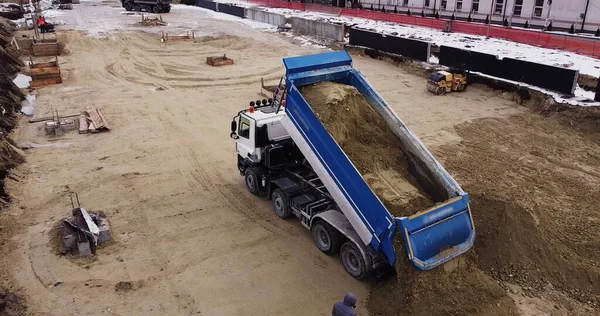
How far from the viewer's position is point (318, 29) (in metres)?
35.3

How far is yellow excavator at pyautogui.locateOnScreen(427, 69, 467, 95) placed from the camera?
2094cm

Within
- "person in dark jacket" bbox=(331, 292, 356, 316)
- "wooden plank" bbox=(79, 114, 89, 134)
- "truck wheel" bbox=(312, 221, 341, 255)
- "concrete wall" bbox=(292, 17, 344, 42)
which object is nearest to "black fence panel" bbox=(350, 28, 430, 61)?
"concrete wall" bbox=(292, 17, 344, 42)

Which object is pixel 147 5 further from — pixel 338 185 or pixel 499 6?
pixel 338 185

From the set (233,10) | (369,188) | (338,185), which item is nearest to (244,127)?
(338,185)

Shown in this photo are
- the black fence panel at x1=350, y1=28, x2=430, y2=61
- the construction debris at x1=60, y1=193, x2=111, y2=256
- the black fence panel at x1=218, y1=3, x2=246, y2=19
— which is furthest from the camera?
the black fence panel at x1=218, y1=3, x2=246, y2=19

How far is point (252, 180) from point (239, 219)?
126cm

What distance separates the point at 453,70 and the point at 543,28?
12416 millimetres

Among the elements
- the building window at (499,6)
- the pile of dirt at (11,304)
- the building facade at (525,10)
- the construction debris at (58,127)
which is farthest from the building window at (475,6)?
the pile of dirt at (11,304)

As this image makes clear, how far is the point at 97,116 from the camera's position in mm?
17859

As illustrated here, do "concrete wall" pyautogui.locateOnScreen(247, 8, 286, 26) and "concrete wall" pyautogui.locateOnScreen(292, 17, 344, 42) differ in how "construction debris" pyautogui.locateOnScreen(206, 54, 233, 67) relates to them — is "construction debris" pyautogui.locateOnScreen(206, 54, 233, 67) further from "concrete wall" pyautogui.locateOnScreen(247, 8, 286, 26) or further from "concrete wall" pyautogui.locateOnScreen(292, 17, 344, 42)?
"concrete wall" pyautogui.locateOnScreen(247, 8, 286, 26)

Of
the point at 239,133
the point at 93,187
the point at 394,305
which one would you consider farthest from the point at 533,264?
the point at 93,187

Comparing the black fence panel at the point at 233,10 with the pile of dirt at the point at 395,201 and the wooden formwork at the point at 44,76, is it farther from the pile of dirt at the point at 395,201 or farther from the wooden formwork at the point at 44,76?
the pile of dirt at the point at 395,201

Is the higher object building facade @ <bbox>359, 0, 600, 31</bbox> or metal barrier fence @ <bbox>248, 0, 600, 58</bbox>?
building facade @ <bbox>359, 0, 600, 31</bbox>

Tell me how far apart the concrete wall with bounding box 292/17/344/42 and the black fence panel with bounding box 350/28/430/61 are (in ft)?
7.00
